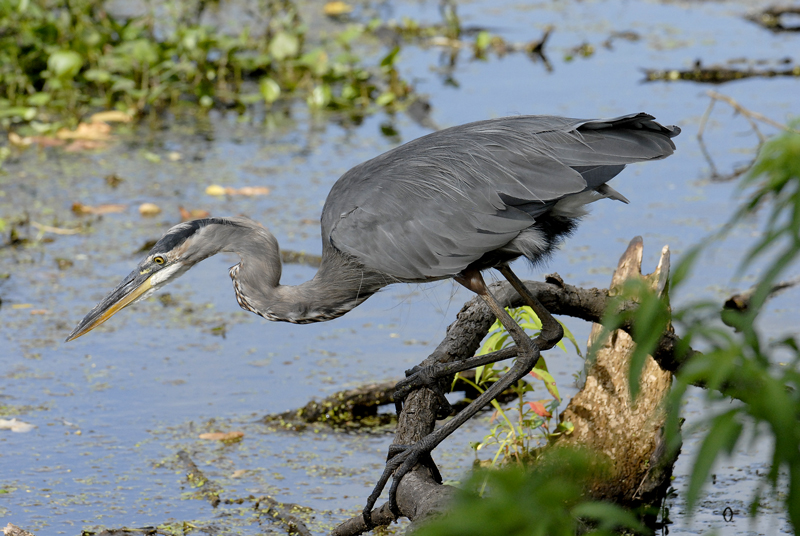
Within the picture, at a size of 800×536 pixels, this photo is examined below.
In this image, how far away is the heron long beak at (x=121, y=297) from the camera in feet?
11.4

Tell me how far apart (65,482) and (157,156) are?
4216 mm

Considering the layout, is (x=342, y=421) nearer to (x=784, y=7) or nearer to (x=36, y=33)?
(x=36, y=33)

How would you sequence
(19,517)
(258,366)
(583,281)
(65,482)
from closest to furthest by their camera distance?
(19,517)
(65,482)
(258,366)
(583,281)

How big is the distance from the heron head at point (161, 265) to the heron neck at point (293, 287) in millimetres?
148

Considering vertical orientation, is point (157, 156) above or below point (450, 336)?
below

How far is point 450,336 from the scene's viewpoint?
139 inches

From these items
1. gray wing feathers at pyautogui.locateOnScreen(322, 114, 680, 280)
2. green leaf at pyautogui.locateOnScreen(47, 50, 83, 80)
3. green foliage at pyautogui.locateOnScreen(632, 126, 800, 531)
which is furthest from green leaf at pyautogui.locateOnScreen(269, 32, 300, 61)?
green foliage at pyautogui.locateOnScreen(632, 126, 800, 531)

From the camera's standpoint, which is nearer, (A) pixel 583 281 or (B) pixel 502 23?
(A) pixel 583 281

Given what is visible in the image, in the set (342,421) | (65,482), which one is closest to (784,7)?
(342,421)

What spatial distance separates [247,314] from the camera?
575 centimetres

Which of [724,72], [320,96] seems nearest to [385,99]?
[320,96]

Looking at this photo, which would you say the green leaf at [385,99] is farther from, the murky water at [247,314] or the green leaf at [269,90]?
the green leaf at [269,90]

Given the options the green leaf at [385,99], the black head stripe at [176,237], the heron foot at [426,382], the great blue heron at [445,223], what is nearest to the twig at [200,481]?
the great blue heron at [445,223]

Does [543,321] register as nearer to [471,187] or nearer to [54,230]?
[471,187]
